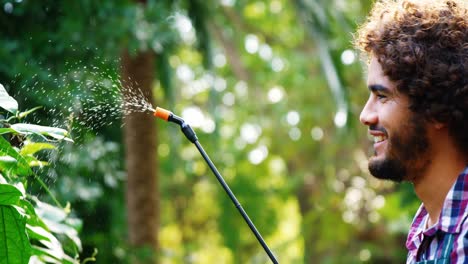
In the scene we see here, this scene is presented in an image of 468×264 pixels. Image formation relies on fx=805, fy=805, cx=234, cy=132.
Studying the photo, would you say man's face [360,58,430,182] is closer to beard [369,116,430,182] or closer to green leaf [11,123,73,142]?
beard [369,116,430,182]

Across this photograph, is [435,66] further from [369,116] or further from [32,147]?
[32,147]

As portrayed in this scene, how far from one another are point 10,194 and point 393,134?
78cm

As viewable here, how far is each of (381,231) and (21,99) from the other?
593 centimetres

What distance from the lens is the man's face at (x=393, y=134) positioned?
1.68m

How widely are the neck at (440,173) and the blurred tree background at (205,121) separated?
0.79 metres

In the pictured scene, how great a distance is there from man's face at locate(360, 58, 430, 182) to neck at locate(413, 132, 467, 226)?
2cm

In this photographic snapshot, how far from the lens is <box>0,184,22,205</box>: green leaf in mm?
1486

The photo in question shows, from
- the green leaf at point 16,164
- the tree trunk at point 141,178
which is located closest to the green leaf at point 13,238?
the green leaf at point 16,164

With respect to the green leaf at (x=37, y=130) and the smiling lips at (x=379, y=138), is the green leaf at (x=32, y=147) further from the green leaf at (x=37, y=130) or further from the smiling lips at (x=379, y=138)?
the smiling lips at (x=379, y=138)

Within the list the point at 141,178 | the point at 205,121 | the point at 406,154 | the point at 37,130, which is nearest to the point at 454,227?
the point at 406,154

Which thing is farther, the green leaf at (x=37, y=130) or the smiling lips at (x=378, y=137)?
the smiling lips at (x=378, y=137)

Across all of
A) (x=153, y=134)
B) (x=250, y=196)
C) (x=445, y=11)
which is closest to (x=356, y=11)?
(x=250, y=196)

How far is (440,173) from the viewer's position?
1678mm

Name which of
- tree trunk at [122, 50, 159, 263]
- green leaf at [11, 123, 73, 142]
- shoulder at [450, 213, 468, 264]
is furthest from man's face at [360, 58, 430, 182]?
tree trunk at [122, 50, 159, 263]
